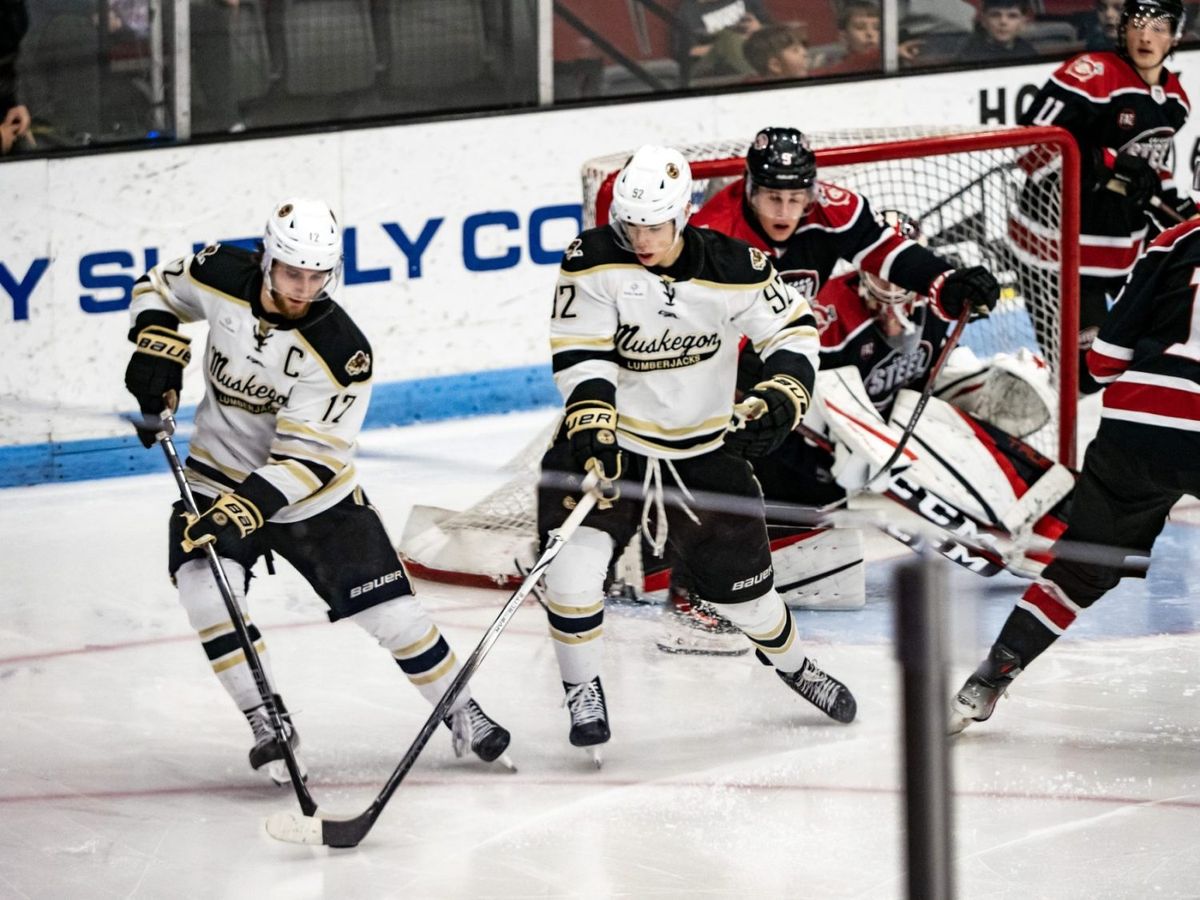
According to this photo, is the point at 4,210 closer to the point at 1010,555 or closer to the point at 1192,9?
the point at 1010,555

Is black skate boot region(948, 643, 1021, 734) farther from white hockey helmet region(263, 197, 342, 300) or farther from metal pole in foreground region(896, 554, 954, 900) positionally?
metal pole in foreground region(896, 554, 954, 900)

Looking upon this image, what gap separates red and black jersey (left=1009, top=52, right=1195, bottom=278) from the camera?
5137 mm

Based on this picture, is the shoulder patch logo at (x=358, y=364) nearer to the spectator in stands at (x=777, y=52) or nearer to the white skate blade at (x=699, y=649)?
the white skate blade at (x=699, y=649)

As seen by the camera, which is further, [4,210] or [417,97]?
[417,97]

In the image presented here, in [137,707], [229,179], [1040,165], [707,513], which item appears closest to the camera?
[707,513]

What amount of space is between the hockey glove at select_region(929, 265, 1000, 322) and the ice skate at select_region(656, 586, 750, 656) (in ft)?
2.51

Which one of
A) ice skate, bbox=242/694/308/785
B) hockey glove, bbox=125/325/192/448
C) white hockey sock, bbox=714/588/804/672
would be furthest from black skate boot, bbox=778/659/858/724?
hockey glove, bbox=125/325/192/448

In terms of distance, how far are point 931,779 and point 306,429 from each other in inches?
65.0

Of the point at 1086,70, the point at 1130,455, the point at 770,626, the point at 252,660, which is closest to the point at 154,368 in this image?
the point at 252,660

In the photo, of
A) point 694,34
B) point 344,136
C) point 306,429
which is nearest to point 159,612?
point 306,429

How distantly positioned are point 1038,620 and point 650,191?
0.96 m

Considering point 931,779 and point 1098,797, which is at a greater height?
point 931,779

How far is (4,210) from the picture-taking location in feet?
16.7

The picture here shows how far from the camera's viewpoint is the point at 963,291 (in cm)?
416
